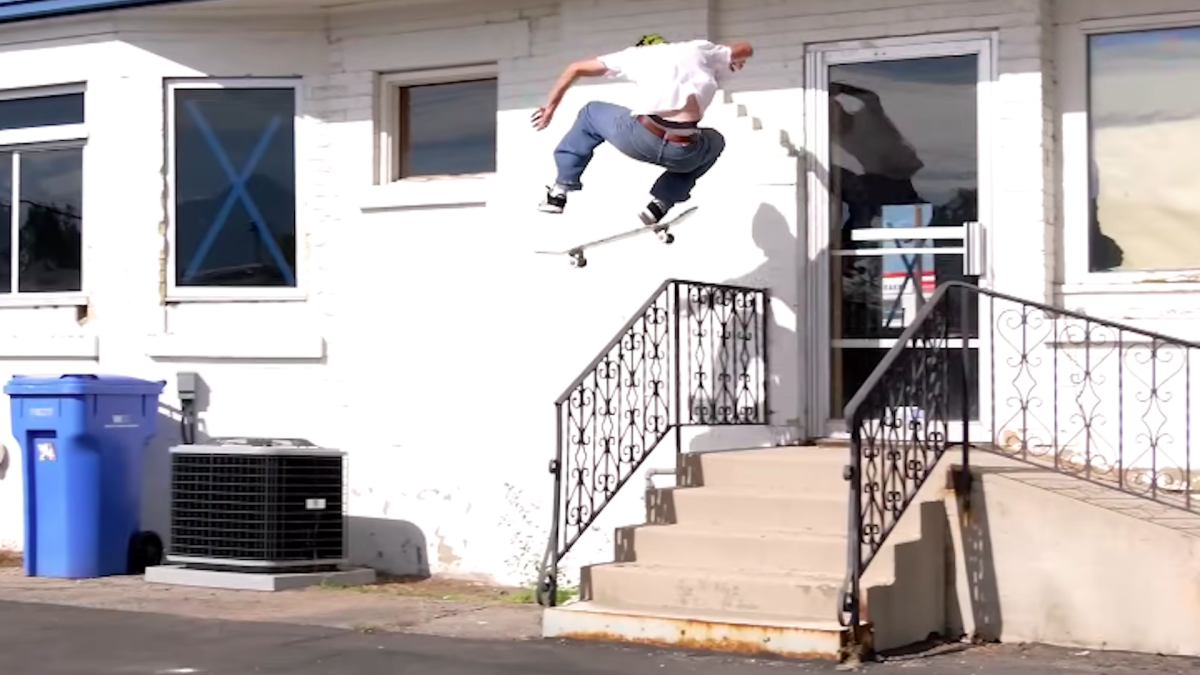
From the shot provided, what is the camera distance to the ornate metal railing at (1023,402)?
27.4ft

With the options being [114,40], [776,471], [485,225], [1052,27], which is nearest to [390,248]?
[485,225]

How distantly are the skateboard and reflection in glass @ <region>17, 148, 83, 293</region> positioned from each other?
3.63m

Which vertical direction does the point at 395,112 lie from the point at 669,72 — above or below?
above

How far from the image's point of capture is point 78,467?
11.0 metres

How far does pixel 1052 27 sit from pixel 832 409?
2.44 metres

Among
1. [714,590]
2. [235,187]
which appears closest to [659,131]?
[714,590]

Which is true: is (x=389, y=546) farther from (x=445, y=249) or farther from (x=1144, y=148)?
(x=1144, y=148)

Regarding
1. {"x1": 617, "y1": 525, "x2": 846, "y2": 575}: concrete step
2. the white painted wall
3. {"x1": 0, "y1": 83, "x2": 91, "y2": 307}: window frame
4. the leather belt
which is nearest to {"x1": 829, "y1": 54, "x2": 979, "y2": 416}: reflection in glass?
the white painted wall

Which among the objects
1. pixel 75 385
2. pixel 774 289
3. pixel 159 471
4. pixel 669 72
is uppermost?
pixel 669 72

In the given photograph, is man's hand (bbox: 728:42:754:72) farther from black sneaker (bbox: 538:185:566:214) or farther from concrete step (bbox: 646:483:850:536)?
concrete step (bbox: 646:483:850:536)

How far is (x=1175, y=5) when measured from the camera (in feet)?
31.5

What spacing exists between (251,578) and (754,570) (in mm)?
3413

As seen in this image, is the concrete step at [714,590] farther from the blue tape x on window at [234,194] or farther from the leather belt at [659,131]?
the blue tape x on window at [234,194]

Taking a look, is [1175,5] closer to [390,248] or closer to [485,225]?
[485,225]
